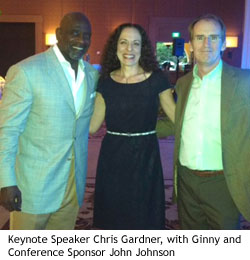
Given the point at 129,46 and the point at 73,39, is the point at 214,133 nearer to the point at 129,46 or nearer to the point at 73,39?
the point at 129,46

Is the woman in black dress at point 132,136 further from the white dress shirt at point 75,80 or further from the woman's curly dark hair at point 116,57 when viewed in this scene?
the white dress shirt at point 75,80

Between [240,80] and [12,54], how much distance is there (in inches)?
422

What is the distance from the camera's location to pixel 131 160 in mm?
2086

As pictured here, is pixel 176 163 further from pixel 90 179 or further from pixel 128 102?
pixel 90 179

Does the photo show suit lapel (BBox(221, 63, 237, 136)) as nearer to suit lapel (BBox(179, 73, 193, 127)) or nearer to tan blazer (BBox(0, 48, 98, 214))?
suit lapel (BBox(179, 73, 193, 127))

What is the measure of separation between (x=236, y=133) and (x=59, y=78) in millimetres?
850

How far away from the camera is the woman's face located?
209 centimetres

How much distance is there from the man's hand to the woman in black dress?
2.13 ft

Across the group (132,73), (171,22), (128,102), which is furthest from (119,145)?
(171,22)

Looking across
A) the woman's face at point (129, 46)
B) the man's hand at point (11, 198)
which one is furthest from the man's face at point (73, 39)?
the man's hand at point (11, 198)

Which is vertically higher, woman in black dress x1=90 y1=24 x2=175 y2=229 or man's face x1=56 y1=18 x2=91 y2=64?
man's face x1=56 y1=18 x2=91 y2=64

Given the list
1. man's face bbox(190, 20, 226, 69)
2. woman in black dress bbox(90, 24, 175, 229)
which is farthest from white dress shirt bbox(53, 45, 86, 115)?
man's face bbox(190, 20, 226, 69)

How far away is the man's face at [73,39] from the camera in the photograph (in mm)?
1750

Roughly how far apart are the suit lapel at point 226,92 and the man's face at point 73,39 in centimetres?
68
